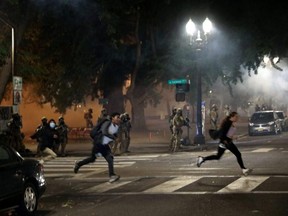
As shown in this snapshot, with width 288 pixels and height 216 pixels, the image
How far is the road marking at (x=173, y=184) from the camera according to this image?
12.4m

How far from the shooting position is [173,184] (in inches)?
520

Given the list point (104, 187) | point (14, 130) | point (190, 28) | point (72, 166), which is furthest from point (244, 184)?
point (190, 28)

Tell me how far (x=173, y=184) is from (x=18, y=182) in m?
4.56

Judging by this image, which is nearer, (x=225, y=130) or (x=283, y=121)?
(x=225, y=130)

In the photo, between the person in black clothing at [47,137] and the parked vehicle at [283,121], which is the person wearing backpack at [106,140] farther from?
the parked vehicle at [283,121]

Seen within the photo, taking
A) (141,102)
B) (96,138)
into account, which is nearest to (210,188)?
(96,138)

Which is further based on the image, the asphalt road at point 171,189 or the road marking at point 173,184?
the road marking at point 173,184

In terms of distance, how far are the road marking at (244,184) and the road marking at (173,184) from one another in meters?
1.09

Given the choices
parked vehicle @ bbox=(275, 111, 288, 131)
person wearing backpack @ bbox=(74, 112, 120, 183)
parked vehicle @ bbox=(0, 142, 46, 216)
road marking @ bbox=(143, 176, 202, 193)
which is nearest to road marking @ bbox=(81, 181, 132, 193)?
person wearing backpack @ bbox=(74, 112, 120, 183)

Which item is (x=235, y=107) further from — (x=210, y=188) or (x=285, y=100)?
(x=210, y=188)

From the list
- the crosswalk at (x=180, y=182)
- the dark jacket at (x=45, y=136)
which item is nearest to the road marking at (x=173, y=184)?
the crosswalk at (x=180, y=182)

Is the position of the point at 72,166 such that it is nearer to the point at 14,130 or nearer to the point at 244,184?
the point at 14,130

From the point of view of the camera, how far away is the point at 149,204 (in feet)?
34.8

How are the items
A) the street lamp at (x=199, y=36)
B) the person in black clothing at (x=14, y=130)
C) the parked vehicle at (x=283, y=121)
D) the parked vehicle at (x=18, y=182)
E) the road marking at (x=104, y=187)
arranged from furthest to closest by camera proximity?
the parked vehicle at (x=283, y=121)
the street lamp at (x=199, y=36)
the person in black clothing at (x=14, y=130)
the road marking at (x=104, y=187)
the parked vehicle at (x=18, y=182)
